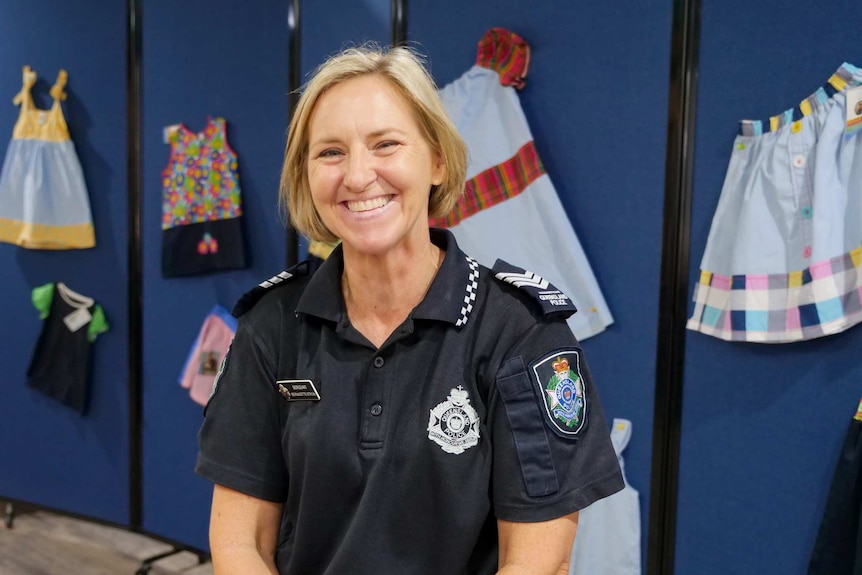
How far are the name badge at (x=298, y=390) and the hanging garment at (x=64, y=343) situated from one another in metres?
2.30

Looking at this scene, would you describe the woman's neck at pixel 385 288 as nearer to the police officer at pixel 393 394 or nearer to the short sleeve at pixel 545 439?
the police officer at pixel 393 394

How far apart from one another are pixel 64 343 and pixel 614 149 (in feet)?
8.03

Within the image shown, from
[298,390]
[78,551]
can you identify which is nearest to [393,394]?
[298,390]

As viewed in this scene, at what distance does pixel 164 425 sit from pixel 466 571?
224 centimetres

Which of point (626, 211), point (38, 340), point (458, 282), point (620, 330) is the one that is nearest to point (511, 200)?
point (626, 211)

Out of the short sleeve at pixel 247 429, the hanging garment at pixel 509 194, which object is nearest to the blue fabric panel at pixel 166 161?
the hanging garment at pixel 509 194

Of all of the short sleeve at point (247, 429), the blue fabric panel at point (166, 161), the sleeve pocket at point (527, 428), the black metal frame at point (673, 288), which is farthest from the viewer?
the blue fabric panel at point (166, 161)

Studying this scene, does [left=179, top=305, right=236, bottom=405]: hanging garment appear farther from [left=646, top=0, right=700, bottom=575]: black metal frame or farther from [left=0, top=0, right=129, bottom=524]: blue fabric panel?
[left=646, top=0, right=700, bottom=575]: black metal frame

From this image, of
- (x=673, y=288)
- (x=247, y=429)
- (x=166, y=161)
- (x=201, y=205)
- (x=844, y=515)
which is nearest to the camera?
(x=247, y=429)

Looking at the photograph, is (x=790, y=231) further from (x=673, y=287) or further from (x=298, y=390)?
(x=298, y=390)

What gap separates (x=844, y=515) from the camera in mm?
1836

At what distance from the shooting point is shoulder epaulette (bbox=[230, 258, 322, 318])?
1.32 m

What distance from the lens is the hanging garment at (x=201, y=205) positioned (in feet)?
9.48

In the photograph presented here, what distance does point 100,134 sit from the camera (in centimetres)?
322
